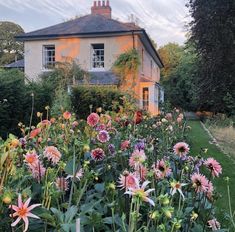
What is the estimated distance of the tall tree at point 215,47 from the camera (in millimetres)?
14602

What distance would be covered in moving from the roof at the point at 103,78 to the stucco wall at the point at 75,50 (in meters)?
0.58

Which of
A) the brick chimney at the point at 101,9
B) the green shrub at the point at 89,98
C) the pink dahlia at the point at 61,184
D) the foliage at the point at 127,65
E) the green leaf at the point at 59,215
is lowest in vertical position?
the green leaf at the point at 59,215

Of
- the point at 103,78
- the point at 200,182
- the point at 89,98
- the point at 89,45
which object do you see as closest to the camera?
the point at 200,182

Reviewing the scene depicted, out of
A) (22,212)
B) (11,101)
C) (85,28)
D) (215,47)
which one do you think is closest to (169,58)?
(85,28)

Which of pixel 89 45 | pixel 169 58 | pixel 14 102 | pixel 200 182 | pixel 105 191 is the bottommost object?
pixel 105 191

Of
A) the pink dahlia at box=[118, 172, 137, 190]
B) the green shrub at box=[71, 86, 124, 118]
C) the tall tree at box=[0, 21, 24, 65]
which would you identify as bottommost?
the pink dahlia at box=[118, 172, 137, 190]

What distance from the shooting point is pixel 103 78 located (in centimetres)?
2242

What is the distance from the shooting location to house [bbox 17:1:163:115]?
74.4ft

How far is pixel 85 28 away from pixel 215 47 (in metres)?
10.7

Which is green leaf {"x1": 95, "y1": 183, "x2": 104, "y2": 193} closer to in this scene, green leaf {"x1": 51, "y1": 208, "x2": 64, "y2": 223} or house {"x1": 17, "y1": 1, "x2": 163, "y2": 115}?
green leaf {"x1": 51, "y1": 208, "x2": 64, "y2": 223}

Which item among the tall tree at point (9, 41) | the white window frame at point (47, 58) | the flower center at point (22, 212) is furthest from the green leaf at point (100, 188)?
the tall tree at point (9, 41)

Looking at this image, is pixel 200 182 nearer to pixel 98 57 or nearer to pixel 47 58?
pixel 98 57

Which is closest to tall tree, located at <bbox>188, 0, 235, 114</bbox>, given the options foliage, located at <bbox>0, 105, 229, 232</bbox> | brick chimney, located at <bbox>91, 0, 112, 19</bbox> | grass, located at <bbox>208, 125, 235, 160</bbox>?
grass, located at <bbox>208, 125, 235, 160</bbox>

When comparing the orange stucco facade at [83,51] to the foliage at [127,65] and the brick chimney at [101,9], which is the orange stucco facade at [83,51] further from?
the brick chimney at [101,9]
